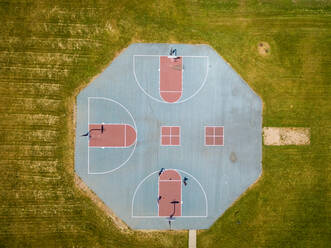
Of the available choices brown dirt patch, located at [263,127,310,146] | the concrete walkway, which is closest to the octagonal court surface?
the concrete walkway

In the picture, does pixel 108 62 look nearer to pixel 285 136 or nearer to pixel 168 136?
pixel 168 136

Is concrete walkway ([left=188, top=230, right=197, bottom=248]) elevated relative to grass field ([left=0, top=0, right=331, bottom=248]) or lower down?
lower down

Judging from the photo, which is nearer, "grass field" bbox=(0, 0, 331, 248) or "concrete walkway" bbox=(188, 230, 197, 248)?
"grass field" bbox=(0, 0, 331, 248)

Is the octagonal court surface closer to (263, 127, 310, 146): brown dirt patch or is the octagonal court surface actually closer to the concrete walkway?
the concrete walkway

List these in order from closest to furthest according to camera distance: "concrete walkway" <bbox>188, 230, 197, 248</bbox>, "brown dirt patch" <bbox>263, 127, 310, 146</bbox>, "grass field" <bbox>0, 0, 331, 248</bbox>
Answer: "grass field" <bbox>0, 0, 331, 248</bbox> < "concrete walkway" <bbox>188, 230, 197, 248</bbox> < "brown dirt patch" <bbox>263, 127, 310, 146</bbox>

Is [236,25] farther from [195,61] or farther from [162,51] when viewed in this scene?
[162,51]

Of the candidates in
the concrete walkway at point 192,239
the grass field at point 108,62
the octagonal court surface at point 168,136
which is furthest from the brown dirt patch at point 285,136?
the concrete walkway at point 192,239

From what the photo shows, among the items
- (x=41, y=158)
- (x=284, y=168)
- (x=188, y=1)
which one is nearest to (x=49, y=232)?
(x=41, y=158)

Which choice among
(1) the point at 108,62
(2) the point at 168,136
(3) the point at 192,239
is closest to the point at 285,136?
(2) the point at 168,136

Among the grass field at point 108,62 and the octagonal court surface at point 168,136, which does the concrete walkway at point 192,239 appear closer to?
Answer: the grass field at point 108,62
